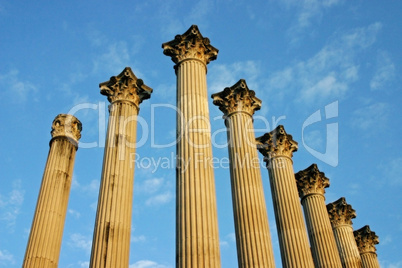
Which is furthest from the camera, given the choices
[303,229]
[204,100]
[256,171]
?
[303,229]

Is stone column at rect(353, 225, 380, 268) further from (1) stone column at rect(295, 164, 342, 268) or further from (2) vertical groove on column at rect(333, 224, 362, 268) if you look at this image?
(1) stone column at rect(295, 164, 342, 268)

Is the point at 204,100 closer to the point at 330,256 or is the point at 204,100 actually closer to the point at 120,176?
the point at 120,176

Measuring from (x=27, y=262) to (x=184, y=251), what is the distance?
12259mm

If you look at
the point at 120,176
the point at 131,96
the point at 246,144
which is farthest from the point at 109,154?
the point at 246,144

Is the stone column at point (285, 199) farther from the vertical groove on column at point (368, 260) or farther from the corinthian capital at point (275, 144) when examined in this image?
the vertical groove on column at point (368, 260)

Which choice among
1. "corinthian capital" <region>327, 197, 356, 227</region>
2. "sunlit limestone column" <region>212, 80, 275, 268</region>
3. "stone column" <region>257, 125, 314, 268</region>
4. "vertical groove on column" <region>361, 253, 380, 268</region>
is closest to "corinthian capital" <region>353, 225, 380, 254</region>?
"vertical groove on column" <region>361, 253, 380, 268</region>

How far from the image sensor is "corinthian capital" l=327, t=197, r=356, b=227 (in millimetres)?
46719

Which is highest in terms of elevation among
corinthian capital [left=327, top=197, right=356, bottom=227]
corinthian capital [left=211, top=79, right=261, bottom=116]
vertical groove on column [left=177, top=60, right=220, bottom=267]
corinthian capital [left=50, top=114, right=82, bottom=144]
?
corinthian capital [left=211, top=79, right=261, bottom=116]

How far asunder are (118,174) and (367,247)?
117ft

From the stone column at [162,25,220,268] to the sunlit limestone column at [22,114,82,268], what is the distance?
34.6ft

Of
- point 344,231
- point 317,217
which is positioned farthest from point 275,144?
point 344,231

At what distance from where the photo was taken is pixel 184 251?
2191 centimetres

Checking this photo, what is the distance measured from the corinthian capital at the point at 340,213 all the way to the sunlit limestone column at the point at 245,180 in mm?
17452

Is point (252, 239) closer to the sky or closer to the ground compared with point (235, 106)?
closer to the ground
